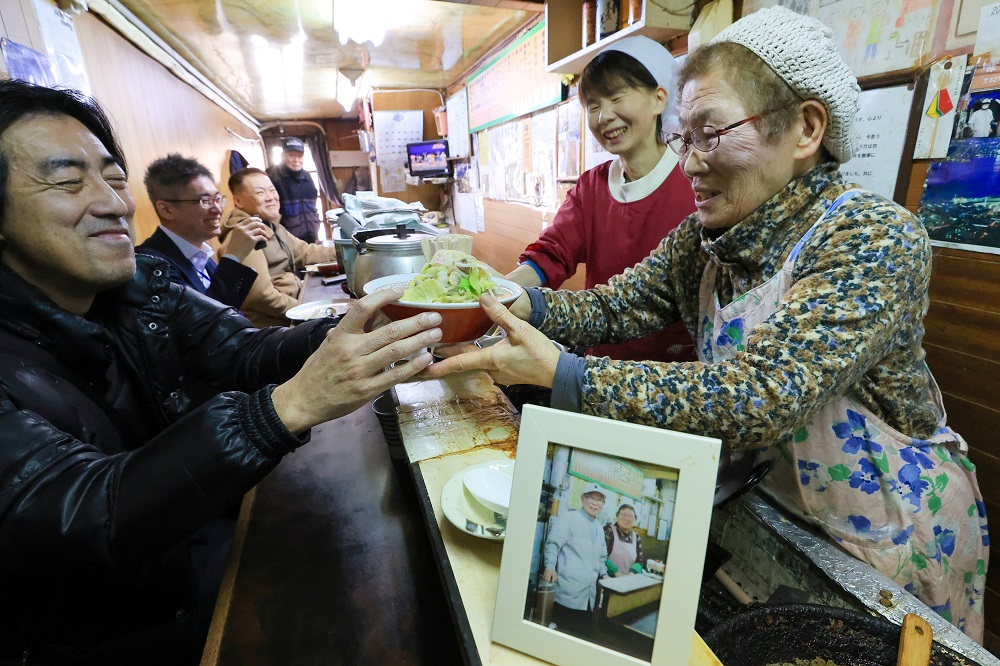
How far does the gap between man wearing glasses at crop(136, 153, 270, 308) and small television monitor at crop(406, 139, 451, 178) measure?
362cm

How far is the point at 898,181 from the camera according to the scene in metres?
1.74

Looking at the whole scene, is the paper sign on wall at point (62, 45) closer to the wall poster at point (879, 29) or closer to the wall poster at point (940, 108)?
the wall poster at point (879, 29)

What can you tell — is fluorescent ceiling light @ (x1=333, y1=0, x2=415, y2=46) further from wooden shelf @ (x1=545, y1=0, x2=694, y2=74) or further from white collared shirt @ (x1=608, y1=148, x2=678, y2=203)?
white collared shirt @ (x1=608, y1=148, x2=678, y2=203)

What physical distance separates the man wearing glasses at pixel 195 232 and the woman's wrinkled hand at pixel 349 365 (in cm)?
212

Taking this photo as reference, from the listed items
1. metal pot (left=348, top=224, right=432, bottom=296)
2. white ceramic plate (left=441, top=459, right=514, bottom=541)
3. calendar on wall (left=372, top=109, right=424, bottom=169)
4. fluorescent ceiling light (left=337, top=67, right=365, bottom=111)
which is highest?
fluorescent ceiling light (left=337, top=67, right=365, bottom=111)

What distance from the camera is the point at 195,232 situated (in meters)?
3.03

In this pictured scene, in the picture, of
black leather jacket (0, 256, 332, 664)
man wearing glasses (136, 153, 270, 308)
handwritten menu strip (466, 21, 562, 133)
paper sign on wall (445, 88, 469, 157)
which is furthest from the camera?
paper sign on wall (445, 88, 469, 157)

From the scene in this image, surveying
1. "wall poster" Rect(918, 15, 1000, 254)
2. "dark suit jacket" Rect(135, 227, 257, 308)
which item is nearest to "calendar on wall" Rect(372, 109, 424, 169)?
"dark suit jacket" Rect(135, 227, 257, 308)

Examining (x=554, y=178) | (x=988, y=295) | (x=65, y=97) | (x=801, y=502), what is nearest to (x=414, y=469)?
(x=801, y=502)

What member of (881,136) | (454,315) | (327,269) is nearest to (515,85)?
(327,269)

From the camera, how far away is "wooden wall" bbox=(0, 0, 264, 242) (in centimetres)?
255

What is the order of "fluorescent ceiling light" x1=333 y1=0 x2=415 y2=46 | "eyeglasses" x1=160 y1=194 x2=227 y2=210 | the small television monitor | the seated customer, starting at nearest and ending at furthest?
"eyeglasses" x1=160 y1=194 x2=227 y2=210
the seated customer
"fluorescent ceiling light" x1=333 y1=0 x2=415 y2=46
the small television monitor

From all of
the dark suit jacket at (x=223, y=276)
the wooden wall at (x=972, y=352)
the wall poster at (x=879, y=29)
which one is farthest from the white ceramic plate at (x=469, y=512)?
the dark suit jacket at (x=223, y=276)

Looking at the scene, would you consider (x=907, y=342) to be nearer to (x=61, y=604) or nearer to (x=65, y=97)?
(x=61, y=604)
